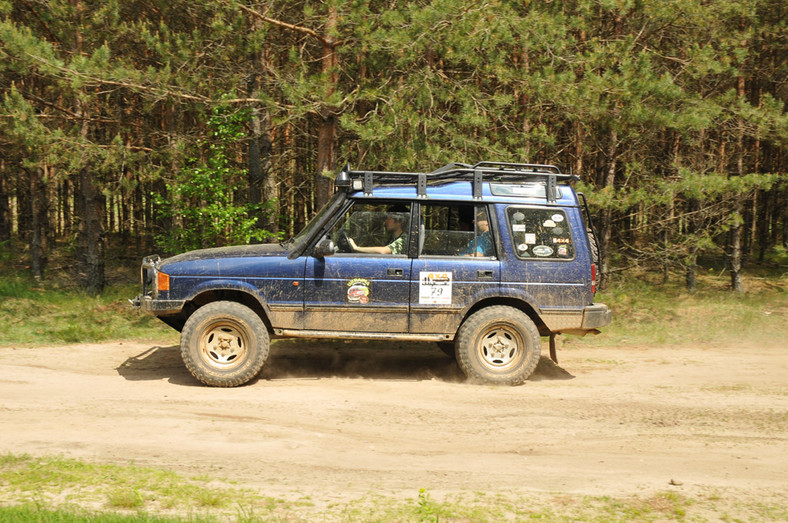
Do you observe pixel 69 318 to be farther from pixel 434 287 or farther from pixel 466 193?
pixel 466 193

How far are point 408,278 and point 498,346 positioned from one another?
4.30 feet

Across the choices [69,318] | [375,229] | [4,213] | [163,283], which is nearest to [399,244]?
[375,229]

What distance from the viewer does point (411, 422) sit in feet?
A: 21.9

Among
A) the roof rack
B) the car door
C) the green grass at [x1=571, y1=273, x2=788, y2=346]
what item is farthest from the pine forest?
the car door

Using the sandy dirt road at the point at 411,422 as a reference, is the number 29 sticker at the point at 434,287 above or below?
above

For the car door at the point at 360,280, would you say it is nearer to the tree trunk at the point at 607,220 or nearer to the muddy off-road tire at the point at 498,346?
the muddy off-road tire at the point at 498,346

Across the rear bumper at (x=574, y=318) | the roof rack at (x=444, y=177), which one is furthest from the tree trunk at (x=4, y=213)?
the rear bumper at (x=574, y=318)

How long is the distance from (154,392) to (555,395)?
4.27 metres

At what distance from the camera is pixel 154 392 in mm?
7488

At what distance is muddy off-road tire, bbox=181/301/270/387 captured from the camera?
7.69 m

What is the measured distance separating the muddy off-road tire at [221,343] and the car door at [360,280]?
1.96 ft

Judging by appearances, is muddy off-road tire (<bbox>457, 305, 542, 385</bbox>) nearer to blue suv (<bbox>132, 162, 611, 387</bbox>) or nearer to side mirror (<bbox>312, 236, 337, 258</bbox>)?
blue suv (<bbox>132, 162, 611, 387</bbox>)

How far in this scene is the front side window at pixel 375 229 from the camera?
7918 millimetres

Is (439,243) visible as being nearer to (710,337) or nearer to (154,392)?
(154,392)
